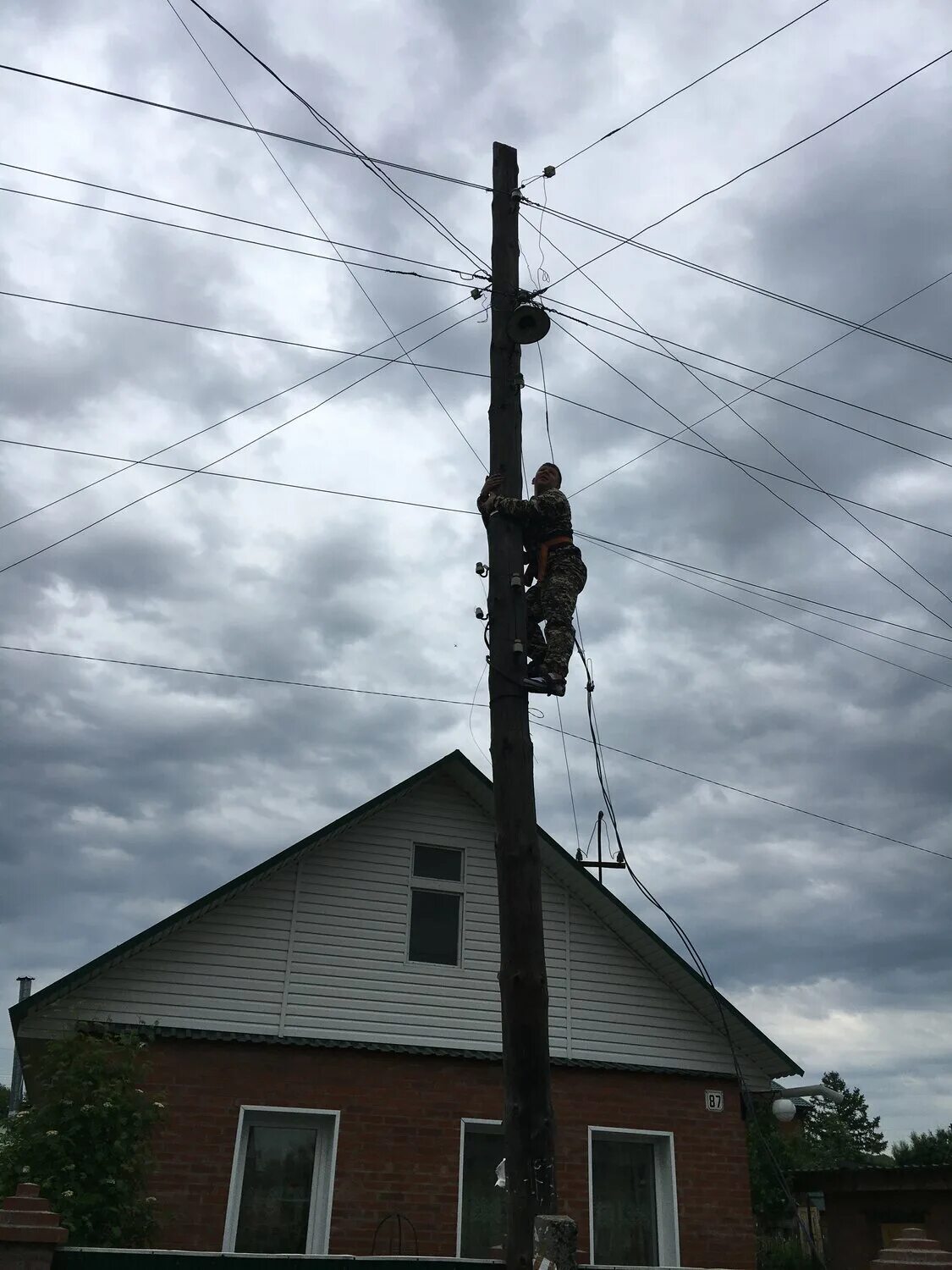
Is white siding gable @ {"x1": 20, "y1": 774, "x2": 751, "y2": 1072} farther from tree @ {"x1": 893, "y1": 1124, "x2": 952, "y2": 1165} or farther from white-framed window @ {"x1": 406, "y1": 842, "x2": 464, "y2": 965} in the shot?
tree @ {"x1": 893, "y1": 1124, "x2": 952, "y2": 1165}

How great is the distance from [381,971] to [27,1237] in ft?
20.5

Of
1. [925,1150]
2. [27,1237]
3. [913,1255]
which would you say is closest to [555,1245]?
[913,1255]

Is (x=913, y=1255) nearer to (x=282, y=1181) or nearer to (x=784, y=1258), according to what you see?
(x=282, y=1181)

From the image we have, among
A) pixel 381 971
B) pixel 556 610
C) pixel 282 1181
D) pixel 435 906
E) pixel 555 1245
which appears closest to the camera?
pixel 555 1245

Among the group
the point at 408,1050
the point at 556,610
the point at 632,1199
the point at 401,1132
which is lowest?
the point at 632,1199

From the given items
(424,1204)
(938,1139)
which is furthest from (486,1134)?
(938,1139)

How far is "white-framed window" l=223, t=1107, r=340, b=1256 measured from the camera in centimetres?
1064

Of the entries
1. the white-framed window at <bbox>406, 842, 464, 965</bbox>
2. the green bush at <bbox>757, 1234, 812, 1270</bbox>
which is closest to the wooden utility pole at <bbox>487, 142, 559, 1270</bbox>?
the white-framed window at <bbox>406, 842, 464, 965</bbox>

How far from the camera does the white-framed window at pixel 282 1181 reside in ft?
34.9

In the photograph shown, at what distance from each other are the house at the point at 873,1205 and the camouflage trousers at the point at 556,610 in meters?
12.5

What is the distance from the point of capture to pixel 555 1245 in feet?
15.9

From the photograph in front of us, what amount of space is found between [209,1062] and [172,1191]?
1141 millimetres

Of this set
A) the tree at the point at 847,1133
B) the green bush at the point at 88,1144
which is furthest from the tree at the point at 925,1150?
the green bush at the point at 88,1144

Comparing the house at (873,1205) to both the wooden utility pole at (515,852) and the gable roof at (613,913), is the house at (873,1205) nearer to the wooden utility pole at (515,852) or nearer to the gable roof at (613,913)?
the gable roof at (613,913)
